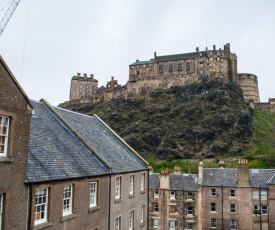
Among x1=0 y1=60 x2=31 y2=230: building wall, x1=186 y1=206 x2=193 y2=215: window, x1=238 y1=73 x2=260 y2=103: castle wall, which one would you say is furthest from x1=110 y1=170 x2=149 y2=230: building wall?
x1=238 y1=73 x2=260 y2=103: castle wall

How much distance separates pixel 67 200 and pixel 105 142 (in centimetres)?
953

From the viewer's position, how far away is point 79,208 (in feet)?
47.9

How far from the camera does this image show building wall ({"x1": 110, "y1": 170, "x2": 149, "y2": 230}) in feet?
60.5

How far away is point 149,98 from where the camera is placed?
10519cm

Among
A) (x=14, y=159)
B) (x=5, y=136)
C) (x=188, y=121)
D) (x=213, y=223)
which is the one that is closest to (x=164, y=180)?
(x=213, y=223)

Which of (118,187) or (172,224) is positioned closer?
(118,187)

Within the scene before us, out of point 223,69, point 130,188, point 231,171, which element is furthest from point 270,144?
point 130,188

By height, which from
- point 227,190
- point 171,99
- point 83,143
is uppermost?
point 171,99

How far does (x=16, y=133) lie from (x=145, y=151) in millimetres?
76738

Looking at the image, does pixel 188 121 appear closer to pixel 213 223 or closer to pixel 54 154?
pixel 213 223

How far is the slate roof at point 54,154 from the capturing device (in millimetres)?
12734

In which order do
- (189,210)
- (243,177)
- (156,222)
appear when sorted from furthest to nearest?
(156,222)
(189,210)
(243,177)

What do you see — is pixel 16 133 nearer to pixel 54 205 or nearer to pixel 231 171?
pixel 54 205

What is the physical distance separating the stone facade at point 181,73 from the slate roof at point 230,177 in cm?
6381
